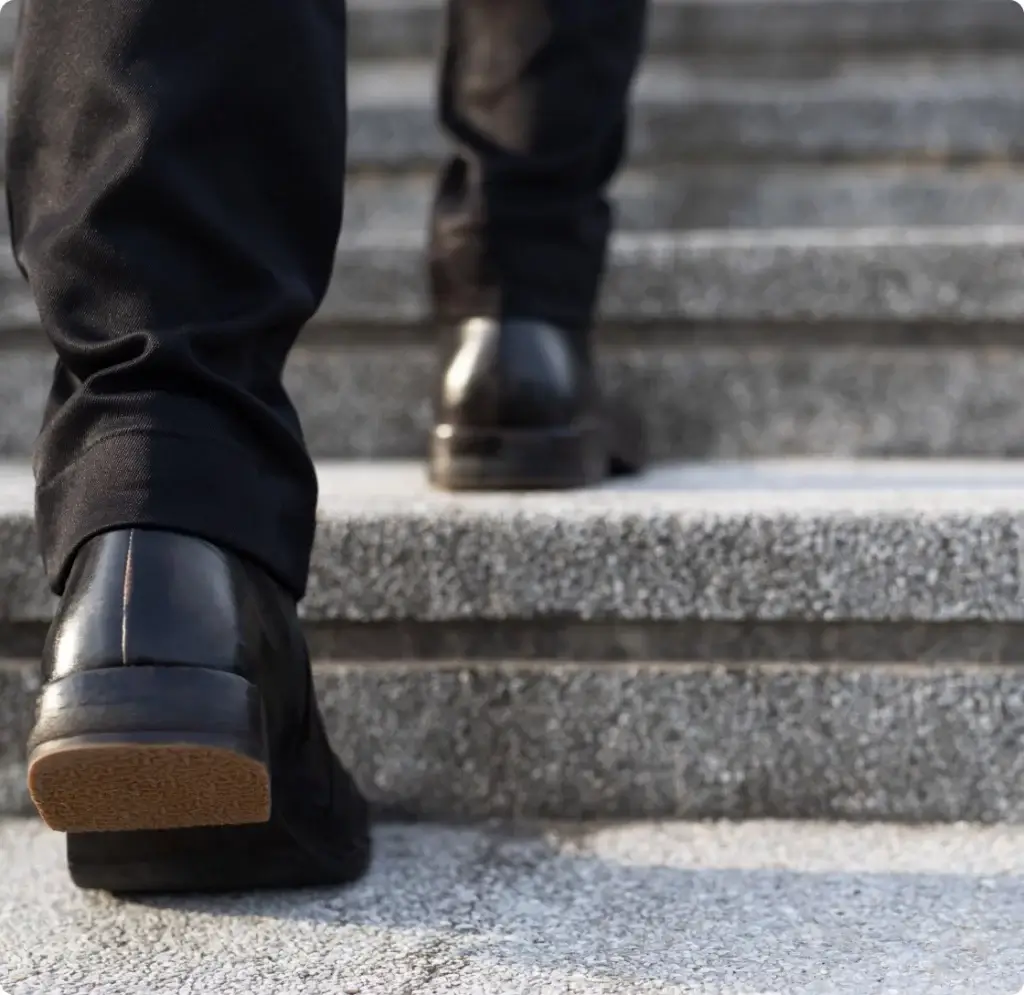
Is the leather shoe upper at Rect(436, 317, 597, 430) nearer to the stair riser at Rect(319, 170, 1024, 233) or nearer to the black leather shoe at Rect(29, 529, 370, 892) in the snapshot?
the black leather shoe at Rect(29, 529, 370, 892)

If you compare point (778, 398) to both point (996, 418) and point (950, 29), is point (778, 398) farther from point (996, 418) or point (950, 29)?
point (950, 29)

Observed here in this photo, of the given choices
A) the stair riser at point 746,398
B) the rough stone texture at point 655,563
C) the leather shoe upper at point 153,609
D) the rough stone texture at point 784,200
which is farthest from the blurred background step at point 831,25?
the leather shoe upper at point 153,609

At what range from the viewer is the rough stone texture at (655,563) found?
82 cm

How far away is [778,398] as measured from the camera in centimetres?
115

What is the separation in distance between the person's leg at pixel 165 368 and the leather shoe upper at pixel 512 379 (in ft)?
1.03

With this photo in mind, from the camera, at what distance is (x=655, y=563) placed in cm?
83

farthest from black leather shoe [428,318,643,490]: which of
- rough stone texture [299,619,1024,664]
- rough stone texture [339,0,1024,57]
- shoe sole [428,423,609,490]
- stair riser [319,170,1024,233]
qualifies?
rough stone texture [339,0,1024,57]

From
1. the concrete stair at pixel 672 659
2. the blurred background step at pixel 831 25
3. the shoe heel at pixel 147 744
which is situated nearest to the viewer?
the shoe heel at pixel 147 744

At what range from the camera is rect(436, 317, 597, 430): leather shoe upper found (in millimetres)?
915

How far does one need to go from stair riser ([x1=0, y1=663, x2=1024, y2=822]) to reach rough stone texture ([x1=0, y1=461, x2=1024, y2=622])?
0.04 meters

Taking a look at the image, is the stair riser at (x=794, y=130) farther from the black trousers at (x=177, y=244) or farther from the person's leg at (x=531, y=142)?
the black trousers at (x=177, y=244)

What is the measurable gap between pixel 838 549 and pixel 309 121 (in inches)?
17.9

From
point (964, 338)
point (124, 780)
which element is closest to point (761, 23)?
point (964, 338)

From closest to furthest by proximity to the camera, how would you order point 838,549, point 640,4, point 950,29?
point 838,549, point 640,4, point 950,29
